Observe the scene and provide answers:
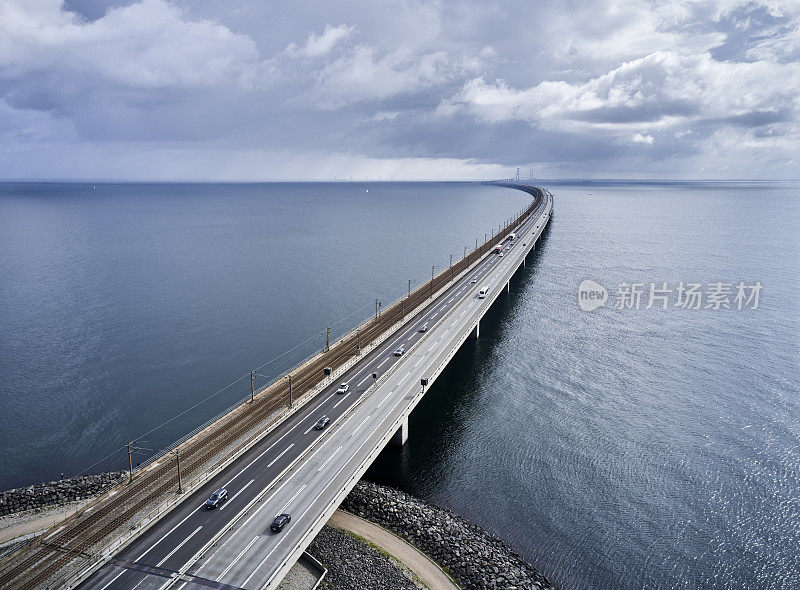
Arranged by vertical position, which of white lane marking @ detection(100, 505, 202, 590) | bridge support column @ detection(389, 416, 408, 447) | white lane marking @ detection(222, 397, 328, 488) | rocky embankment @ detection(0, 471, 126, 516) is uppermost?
white lane marking @ detection(222, 397, 328, 488)

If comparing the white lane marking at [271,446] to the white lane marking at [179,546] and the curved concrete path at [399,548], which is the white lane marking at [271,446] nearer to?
the white lane marking at [179,546]

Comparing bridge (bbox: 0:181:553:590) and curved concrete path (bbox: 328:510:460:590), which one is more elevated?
bridge (bbox: 0:181:553:590)

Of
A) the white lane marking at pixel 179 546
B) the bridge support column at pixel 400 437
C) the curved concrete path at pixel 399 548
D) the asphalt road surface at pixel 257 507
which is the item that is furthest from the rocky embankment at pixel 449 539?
the white lane marking at pixel 179 546

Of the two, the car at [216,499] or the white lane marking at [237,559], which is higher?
the car at [216,499]

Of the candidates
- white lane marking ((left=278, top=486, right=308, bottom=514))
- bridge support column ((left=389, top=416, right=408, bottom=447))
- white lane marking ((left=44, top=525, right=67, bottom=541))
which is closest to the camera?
white lane marking ((left=44, top=525, right=67, bottom=541))

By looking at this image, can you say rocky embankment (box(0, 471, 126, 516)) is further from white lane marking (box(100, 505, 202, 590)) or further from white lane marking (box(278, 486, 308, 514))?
white lane marking (box(278, 486, 308, 514))

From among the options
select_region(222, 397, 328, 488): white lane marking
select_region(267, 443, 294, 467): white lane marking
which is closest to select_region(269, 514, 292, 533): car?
select_region(222, 397, 328, 488): white lane marking

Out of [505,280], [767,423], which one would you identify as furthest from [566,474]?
[505,280]

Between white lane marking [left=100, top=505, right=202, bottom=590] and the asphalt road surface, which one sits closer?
white lane marking [left=100, top=505, right=202, bottom=590]
